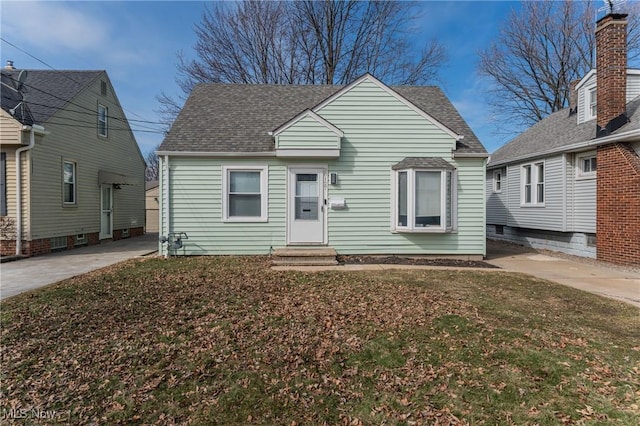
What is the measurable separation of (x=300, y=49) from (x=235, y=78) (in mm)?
4554

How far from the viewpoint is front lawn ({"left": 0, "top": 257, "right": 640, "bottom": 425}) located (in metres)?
2.70

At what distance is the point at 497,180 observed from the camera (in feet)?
50.5

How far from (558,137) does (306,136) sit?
9.32 metres

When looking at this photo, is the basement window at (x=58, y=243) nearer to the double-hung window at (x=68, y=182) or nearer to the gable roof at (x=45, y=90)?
the double-hung window at (x=68, y=182)

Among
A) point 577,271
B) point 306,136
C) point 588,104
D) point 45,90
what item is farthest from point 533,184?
point 45,90

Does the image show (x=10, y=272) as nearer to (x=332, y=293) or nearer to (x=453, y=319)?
(x=332, y=293)

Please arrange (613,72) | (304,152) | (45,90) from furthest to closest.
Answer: (45,90)
(613,72)
(304,152)

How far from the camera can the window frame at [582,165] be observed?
10.3 m

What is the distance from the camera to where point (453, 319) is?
4508 millimetres

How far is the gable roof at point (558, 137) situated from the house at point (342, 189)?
3.51m

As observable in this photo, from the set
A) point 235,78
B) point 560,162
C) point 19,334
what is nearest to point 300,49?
point 235,78

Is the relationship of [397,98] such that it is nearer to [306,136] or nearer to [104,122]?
[306,136]

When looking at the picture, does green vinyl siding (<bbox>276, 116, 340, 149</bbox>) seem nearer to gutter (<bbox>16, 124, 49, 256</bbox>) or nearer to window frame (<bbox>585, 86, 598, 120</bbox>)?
gutter (<bbox>16, 124, 49, 256</bbox>)

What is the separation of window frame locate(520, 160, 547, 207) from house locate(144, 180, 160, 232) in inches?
888
